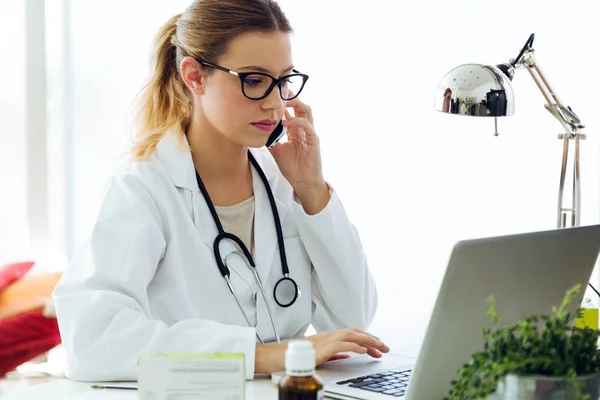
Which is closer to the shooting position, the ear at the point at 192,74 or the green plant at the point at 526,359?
the green plant at the point at 526,359

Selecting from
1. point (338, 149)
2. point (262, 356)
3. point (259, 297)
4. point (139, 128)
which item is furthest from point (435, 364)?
point (338, 149)

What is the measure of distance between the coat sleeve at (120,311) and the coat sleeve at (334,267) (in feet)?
1.20

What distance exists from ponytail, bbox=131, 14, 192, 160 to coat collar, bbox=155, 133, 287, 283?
89 millimetres

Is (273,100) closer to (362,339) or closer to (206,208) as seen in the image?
(206,208)

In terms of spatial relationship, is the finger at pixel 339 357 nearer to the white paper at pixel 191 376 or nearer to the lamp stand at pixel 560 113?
the white paper at pixel 191 376

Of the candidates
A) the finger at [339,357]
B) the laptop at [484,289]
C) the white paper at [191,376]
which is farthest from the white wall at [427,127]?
the white paper at [191,376]

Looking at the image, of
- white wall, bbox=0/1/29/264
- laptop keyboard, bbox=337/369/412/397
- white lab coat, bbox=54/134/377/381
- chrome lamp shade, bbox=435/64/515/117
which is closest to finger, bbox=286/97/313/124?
white lab coat, bbox=54/134/377/381

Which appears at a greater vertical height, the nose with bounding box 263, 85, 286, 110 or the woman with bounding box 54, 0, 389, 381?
the nose with bounding box 263, 85, 286, 110

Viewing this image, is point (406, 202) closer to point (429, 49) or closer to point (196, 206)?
point (429, 49)

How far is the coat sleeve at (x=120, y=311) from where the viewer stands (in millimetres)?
1472

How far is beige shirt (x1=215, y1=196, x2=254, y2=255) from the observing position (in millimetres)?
1890

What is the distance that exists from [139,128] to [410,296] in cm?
156

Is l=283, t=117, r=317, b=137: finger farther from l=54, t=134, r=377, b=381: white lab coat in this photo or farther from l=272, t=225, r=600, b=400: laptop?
l=272, t=225, r=600, b=400: laptop

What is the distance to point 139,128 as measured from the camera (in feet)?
6.53
